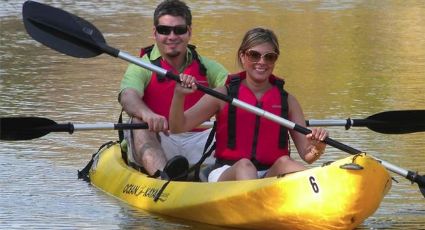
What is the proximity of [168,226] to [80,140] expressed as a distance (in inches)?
125

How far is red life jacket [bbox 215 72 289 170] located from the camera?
7.89 metres

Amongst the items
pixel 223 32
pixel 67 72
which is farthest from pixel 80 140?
pixel 223 32

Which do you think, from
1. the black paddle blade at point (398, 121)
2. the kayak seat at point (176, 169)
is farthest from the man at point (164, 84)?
the black paddle blade at point (398, 121)

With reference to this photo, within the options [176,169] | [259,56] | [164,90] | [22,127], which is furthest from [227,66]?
[259,56]

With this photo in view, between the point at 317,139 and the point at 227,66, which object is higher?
the point at 317,139

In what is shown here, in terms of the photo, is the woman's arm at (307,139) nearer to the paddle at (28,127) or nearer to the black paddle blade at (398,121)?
the black paddle blade at (398,121)

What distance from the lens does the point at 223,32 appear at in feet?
66.1

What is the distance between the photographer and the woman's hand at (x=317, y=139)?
24.3 feet

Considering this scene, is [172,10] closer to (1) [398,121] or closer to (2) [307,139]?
(2) [307,139]

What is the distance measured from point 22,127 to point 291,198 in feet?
8.91

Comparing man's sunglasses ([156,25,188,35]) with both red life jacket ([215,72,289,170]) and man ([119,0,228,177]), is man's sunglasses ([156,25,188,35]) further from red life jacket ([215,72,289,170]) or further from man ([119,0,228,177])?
red life jacket ([215,72,289,170])

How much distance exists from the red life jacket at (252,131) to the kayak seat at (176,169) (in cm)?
42

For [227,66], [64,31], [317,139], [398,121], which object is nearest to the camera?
[317,139]

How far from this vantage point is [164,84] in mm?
8844
